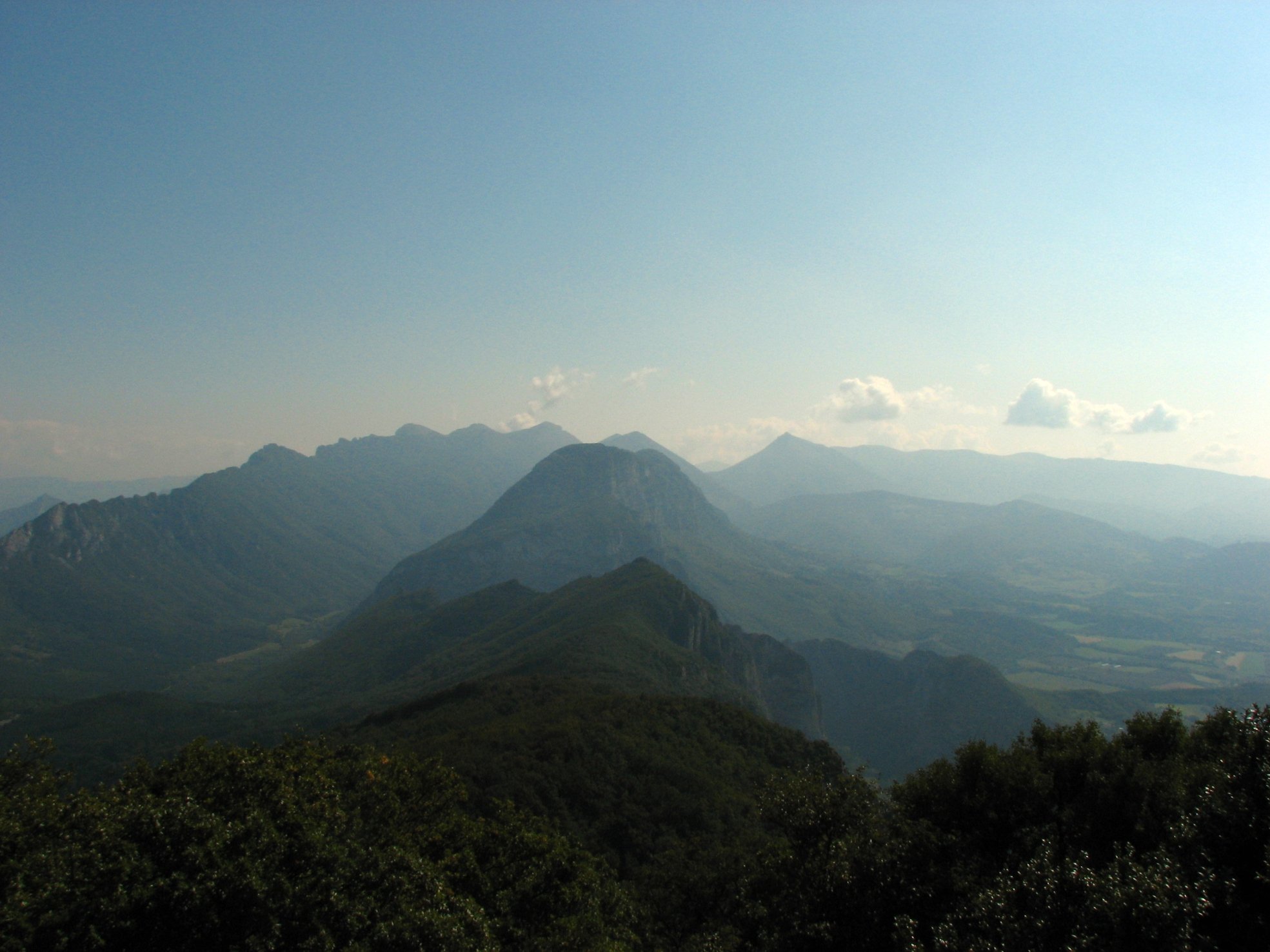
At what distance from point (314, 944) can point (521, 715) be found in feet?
275

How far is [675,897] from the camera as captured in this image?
2058 inches

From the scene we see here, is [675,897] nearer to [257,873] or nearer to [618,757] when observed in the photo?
[618,757]

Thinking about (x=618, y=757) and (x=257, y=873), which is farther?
(x=618, y=757)

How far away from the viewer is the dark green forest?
22188 millimetres

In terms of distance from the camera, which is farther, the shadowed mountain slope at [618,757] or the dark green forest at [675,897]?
the shadowed mountain slope at [618,757]

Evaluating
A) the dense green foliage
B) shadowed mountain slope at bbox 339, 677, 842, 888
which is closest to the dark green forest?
the dense green foliage

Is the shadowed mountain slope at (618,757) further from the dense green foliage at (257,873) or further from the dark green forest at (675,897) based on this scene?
the dense green foliage at (257,873)

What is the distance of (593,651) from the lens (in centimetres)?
15638

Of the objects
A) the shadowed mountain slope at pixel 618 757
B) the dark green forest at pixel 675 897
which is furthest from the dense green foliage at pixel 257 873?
the shadowed mountain slope at pixel 618 757

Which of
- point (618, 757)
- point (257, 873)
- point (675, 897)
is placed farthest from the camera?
point (618, 757)

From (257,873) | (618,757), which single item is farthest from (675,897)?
(257,873)

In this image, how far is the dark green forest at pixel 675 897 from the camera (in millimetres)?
22188

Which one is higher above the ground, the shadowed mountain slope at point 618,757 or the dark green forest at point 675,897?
the dark green forest at point 675,897

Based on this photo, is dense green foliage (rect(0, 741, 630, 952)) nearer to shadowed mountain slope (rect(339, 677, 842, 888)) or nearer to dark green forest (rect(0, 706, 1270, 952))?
dark green forest (rect(0, 706, 1270, 952))
